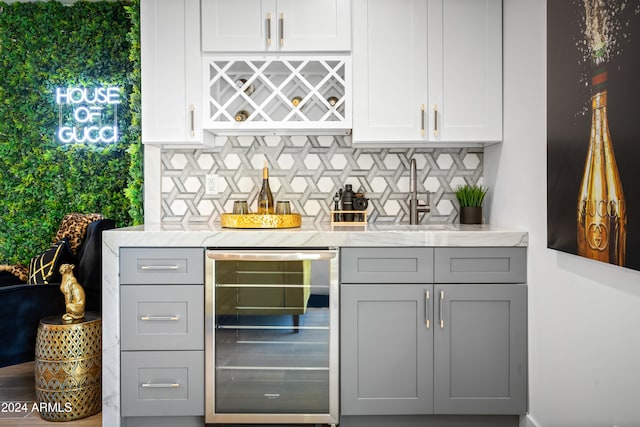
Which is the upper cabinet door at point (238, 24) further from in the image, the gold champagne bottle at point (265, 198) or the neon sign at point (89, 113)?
the neon sign at point (89, 113)

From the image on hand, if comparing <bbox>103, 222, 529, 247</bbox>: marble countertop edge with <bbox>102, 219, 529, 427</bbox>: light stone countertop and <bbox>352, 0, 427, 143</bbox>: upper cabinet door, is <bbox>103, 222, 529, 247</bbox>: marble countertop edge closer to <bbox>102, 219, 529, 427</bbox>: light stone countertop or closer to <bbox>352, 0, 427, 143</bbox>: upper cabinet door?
<bbox>102, 219, 529, 427</bbox>: light stone countertop

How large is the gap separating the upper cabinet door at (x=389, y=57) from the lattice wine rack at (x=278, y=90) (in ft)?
0.30

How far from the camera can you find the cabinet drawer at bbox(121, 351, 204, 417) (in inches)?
96.2

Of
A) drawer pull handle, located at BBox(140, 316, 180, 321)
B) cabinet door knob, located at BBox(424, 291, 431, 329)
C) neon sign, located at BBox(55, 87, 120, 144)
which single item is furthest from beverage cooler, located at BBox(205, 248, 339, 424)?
neon sign, located at BBox(55, 87, 120, 144)

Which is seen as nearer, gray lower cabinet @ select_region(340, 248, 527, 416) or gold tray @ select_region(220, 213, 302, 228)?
gray lower cabinet @ select_region(340, 248, 527, 416)

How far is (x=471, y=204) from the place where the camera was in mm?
2963

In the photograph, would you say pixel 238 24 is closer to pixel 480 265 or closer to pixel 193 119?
pixel 193 119

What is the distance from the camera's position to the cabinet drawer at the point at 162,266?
2438mm

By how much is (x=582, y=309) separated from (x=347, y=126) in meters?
1.50

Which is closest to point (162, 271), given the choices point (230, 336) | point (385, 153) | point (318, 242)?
point (230, 336)

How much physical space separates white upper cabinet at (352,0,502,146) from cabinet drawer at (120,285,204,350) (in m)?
1.37

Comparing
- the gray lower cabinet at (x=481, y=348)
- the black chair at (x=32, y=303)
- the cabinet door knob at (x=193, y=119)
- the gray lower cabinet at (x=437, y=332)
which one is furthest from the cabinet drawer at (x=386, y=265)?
the black chair at (x=32, y=303)

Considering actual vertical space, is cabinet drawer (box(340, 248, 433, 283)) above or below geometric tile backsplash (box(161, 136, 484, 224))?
below

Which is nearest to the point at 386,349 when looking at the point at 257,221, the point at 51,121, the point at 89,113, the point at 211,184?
the point at 257,221
